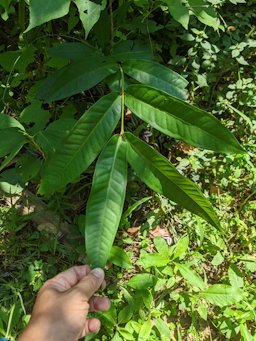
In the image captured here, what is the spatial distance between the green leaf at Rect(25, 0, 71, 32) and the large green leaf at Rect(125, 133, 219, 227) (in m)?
0.37

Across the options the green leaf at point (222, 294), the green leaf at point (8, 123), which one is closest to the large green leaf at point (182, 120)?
the green leaf at point (8, 123)

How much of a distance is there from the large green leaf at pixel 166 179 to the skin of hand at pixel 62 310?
318 millimetres

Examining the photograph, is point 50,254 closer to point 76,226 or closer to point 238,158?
point 76,226

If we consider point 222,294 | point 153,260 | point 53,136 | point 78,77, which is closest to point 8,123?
point 53,136

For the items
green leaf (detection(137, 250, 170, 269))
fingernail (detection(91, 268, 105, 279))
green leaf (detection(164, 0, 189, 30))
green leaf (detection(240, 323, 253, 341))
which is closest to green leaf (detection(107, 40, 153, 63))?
green leaf (detection(164, 0, 189, 30))

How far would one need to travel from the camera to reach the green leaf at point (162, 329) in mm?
1887

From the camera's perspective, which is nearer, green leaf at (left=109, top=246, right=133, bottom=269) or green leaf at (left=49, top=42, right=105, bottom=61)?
green leaf at (left=49, top=42, right=105, bottom=61)

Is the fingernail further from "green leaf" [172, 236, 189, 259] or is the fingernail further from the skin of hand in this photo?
"green leaf" [172, 236, 189, 259]

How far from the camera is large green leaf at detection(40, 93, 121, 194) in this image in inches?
50.5

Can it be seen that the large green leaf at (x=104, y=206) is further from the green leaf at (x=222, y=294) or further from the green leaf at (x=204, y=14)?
the green leaf at (x=222, y=294)

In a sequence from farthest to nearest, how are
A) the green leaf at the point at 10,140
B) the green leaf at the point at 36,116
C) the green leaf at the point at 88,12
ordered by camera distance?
the green leaf at the point at 36,116 → the green leaf at the point at 10,140 → the green leaf at the point at 88,12

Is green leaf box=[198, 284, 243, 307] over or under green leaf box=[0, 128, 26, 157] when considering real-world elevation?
under

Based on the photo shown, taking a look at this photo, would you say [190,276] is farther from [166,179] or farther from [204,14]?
[204,14]

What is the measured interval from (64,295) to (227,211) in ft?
3.50
